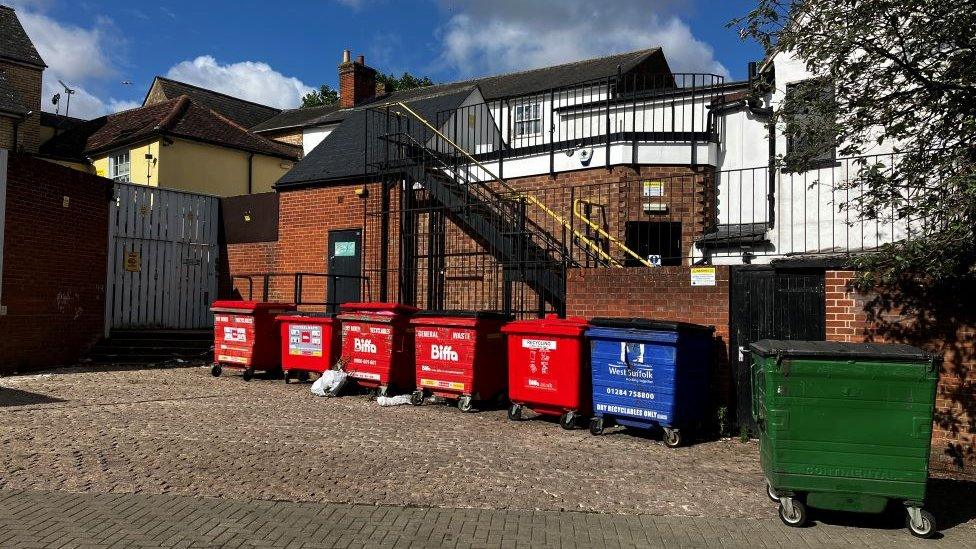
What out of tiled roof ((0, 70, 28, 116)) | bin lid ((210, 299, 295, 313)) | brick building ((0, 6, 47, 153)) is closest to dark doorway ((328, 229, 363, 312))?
bin lid ((210, 299, 295, 313))

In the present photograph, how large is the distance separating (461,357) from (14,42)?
3124cm

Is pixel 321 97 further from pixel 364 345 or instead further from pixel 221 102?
pixel 364 345

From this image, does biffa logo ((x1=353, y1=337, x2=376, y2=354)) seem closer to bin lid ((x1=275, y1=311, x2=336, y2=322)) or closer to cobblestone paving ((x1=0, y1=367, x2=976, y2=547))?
bin lid ((x1=275, y1=311, x2=336, y2=322))

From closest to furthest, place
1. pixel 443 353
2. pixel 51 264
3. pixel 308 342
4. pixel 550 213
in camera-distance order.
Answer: pixel 443 353, pixel 308 342, pixel 550 213, pixel 51 264

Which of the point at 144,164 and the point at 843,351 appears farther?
the point at 144,164

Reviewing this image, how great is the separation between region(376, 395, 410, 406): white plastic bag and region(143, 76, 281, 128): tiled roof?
1042 inches

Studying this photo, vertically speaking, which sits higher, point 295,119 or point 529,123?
point 295,119

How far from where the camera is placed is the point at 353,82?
29016 millimetres

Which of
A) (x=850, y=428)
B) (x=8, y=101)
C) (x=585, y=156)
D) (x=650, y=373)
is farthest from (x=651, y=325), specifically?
(x=8, y=101)

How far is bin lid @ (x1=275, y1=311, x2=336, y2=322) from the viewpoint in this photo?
1115 centimetres

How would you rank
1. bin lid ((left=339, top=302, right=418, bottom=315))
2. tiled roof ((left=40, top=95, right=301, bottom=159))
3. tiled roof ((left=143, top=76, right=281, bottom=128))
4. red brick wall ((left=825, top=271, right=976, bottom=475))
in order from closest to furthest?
red brick wall ((left=825, top=271, right=976, bottom=475)), bin lid ((left=339, top=302, right=418, bottom=315)), tiled roof ((left=40, top=95, right=301, bottom=159)), tiled roof ((left=143, top=76, right=281, bottom=128))

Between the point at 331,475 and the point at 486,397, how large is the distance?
3.61 meters

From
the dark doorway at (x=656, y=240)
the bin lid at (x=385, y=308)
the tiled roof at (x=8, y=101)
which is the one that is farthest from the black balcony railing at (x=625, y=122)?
the tiled roof at (x=8, y=101)

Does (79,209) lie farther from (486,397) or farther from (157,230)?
(486,397)
